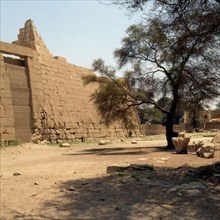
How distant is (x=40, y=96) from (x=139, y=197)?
15.5 metres

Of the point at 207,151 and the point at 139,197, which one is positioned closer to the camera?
the point at 139,197

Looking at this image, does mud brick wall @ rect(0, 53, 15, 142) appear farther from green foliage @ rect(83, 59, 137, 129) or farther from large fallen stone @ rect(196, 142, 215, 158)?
large fallen stone @ rect(196, 142, 215, 158)

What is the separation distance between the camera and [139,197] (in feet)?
19.3

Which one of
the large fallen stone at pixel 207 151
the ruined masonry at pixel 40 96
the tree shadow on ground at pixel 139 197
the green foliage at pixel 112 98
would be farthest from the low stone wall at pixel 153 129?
the tree shadow on ground at pixel 139 197

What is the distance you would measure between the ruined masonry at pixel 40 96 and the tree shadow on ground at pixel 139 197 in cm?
1151

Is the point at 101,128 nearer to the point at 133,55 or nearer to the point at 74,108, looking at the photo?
the point at 74,108

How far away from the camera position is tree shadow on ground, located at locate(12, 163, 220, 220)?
514cm

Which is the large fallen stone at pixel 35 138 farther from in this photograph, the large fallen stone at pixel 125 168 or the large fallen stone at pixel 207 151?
the large fallen stone at pixel 125 168

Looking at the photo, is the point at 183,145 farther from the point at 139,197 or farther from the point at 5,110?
the point at 5,110

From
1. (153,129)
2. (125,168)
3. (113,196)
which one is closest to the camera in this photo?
(113,196)

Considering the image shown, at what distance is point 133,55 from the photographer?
1745 centimetres

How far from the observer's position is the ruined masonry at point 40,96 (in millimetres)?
18234

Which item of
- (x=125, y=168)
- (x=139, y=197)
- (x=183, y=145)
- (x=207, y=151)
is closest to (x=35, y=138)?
(x=183, y=145)

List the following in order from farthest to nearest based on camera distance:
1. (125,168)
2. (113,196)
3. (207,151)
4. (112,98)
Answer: (112,98)
(207,151)
(125,168)
(113,196)
